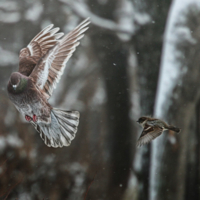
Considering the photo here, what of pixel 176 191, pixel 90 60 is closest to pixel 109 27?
pixel 90 60

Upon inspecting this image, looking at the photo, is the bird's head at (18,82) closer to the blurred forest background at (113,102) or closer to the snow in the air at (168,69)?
the blurred forest background at (113,102)

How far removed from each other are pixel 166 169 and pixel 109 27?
0.78 meters

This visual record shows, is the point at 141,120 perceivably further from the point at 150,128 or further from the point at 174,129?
the point at 174,129

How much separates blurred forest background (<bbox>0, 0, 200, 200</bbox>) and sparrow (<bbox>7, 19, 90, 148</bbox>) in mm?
33

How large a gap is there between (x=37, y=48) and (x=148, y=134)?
0.68m

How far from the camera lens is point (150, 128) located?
1.25 m

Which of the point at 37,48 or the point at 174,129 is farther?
the point at 174,129

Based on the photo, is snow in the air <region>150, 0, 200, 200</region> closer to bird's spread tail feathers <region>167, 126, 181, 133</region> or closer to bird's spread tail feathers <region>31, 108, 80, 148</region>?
bird's spread tail feathers <region>167, 126, 181, 133</region>

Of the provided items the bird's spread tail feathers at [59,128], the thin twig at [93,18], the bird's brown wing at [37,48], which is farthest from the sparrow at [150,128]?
the bird's brown wing at [37,48]

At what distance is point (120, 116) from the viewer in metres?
1.24

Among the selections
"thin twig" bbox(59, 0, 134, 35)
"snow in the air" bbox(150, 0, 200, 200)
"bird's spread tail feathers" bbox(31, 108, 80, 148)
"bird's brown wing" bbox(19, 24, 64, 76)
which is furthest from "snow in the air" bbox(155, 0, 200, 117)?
"bird's brown wing" bbox(19, 24, 64, 76)

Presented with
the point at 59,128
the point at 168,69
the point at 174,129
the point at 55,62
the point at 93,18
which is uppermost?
the point at 93,18

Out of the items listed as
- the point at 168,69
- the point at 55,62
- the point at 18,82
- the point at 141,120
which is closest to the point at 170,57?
the point at 168,69

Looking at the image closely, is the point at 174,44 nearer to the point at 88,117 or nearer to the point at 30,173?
the point at 88,117
